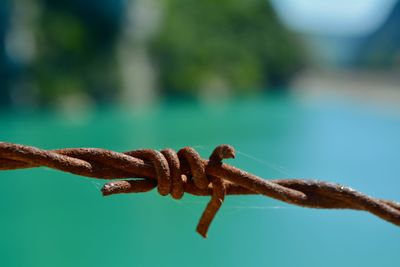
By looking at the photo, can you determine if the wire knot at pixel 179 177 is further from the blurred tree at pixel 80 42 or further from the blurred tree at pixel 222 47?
the blurred tree at pixel 222 47

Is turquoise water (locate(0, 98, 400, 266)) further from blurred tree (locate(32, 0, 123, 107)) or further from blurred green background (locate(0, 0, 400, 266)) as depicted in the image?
blurred tree (locate(32, 0, 123, 107))

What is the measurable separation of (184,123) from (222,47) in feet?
36.8

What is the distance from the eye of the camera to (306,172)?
10.0 m

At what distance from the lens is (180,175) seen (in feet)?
2.26

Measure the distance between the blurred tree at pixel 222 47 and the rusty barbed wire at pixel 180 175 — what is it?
22251mm

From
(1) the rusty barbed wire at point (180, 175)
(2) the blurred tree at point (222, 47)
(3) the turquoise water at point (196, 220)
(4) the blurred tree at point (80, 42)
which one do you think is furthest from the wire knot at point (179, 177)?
(2) the blurred tree at point (222, 47)

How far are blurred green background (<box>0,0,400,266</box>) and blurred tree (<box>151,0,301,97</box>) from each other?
0.08 m

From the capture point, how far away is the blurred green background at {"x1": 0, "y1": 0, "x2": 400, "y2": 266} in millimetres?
6070

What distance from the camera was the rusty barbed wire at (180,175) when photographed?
2.20 feet

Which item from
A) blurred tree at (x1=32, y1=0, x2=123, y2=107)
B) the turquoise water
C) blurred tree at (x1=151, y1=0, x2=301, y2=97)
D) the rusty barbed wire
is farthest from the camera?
blurred tree at (x1=151, y1=0, x2=301, y2=97)

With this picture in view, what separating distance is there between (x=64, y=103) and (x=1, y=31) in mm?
3202

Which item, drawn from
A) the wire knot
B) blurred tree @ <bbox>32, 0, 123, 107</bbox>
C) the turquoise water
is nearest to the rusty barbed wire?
the wire knot

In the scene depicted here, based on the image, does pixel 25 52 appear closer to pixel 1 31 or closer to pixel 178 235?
pixel 1 31

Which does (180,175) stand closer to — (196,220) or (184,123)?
(196,220)
